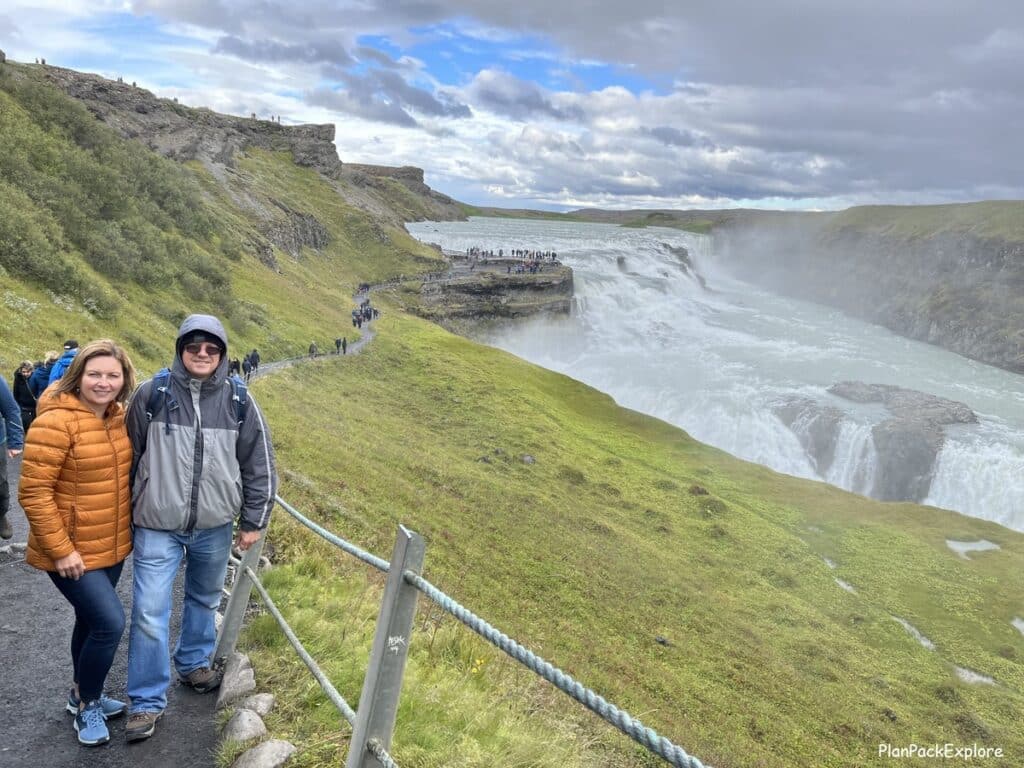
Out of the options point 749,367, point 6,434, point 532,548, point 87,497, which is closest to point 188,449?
point 87,497

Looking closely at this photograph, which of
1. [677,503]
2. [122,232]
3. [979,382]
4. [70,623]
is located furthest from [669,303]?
[70,623]

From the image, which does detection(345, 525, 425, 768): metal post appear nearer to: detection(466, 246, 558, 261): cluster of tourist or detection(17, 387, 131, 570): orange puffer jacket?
detection(17, 387, 131, 570): orange puffer jacket

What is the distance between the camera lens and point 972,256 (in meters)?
141

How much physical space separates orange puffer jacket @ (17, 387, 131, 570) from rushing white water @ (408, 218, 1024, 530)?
63.6m

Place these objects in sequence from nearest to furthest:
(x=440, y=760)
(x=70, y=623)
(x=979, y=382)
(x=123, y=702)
A: (x=440, y=760) < (x=123, y=702) < (x=70, y=623) < (x=979, y=382)

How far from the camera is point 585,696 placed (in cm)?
274

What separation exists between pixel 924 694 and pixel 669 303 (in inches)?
3610

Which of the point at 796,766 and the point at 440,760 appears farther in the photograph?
the point at 796,766

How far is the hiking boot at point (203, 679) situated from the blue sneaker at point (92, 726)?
0.78 meters

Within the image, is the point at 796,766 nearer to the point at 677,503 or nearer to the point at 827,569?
the point at 827,569

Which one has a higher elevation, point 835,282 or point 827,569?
point 835,282

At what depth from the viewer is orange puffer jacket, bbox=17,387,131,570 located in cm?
481

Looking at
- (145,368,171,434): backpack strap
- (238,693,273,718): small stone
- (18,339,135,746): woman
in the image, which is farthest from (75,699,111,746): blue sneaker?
(145,368,171,434): backpack strap

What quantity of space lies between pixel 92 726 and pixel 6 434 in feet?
17.7
